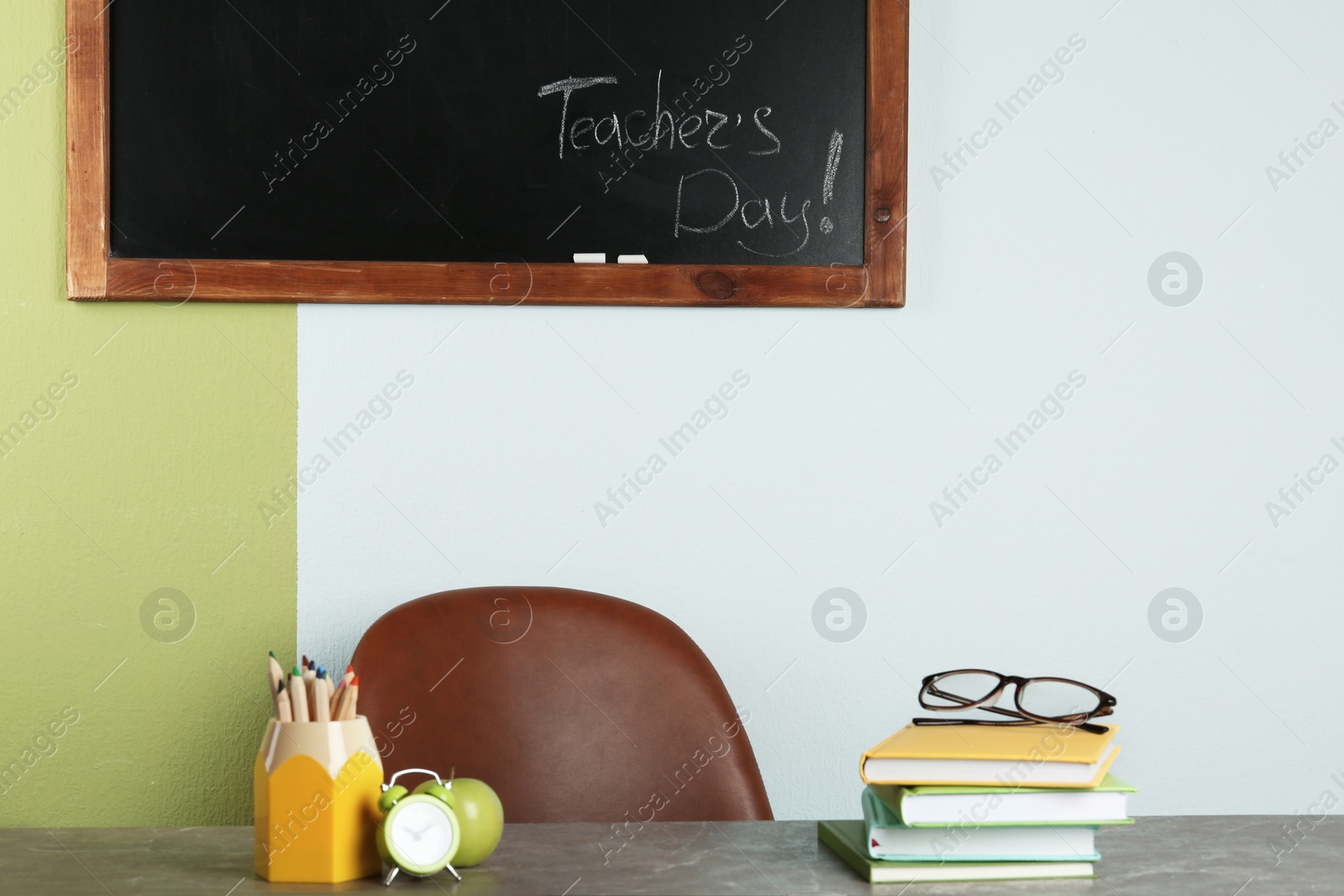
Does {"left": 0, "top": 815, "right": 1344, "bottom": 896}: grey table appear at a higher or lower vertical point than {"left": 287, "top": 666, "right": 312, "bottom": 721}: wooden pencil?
lower

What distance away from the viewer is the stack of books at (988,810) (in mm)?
912

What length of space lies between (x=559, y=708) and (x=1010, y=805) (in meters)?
Result: 0.66

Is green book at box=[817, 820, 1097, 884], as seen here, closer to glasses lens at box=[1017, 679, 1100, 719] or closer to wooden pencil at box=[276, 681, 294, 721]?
wooden pencil at box=[276, 681, 294, 721]

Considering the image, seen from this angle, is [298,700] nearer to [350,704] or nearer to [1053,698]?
[350,704]

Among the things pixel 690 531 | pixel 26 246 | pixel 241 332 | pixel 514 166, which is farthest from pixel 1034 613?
pixel 26 246

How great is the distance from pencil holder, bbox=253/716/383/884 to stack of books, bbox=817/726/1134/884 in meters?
0.43

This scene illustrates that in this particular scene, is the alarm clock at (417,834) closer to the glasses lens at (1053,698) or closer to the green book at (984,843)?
the green book at (984,843)

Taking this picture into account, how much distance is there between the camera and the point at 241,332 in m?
1.54

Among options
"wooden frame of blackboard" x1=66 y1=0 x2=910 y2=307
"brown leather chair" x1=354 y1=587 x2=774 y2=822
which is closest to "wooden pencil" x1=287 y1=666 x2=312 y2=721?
"brown leather chair" x1=354 y1=587 x2=774 y2=822

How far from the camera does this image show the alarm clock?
87cm

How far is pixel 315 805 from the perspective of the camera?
34.7 inches

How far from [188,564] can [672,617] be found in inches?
27.7

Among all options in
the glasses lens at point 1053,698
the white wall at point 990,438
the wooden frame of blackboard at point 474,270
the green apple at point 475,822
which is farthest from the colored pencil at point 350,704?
the glasses lens at point 1053,698

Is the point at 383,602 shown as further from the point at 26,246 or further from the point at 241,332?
the point at 26,246
